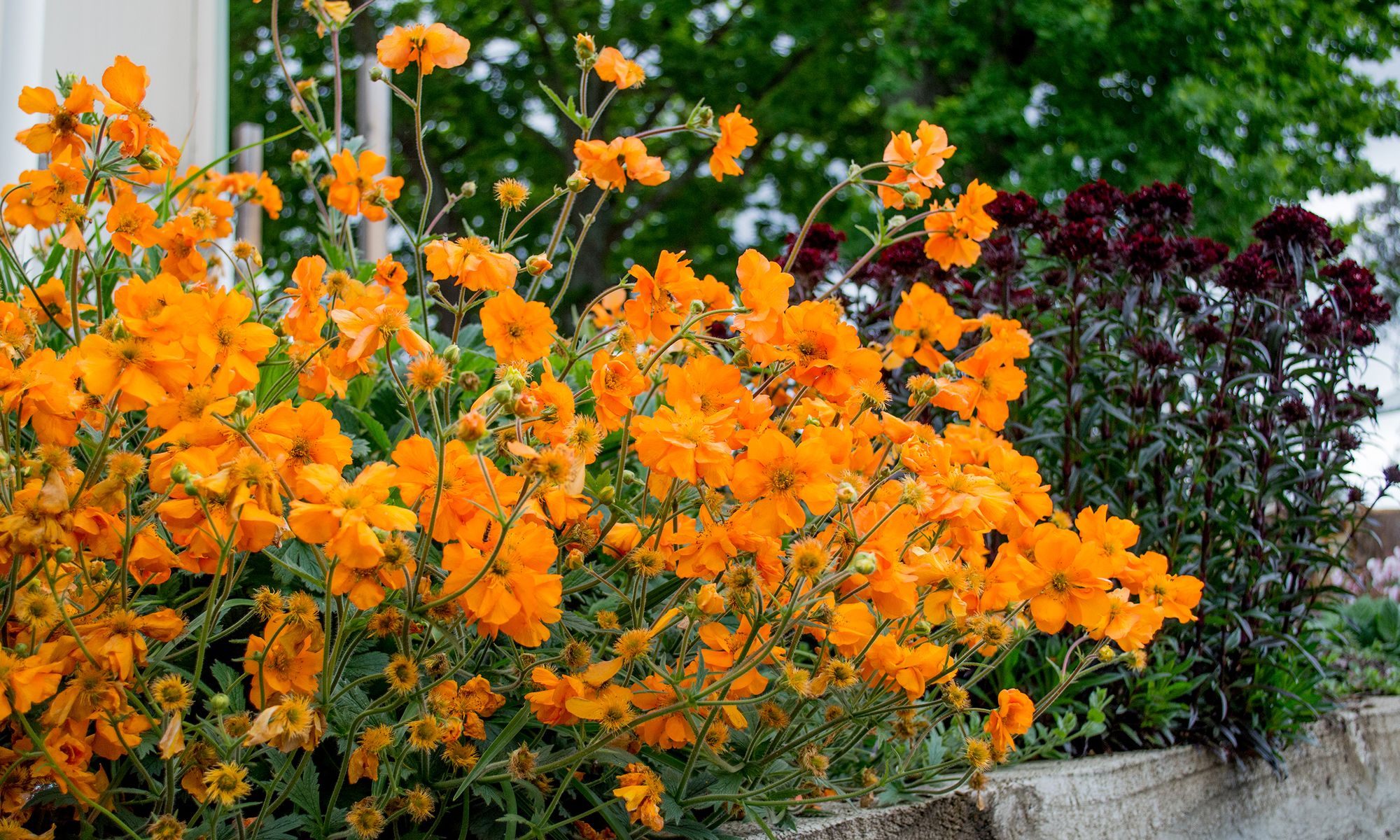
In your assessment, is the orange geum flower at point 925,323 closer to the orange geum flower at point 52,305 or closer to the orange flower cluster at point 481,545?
the orange flower cluster at point 481,545

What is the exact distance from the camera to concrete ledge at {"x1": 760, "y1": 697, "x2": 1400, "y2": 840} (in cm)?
178

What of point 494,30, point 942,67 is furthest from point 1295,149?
point 494,30

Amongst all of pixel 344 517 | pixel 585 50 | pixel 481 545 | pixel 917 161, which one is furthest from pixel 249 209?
pixel 344 517

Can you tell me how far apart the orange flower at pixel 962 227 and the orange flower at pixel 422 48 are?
82 cm

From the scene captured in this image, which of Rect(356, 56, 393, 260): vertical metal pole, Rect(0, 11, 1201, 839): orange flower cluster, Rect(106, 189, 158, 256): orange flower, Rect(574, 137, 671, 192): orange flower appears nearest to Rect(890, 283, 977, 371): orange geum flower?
Rect(0, 11, 1201, 839): orange flower cluster

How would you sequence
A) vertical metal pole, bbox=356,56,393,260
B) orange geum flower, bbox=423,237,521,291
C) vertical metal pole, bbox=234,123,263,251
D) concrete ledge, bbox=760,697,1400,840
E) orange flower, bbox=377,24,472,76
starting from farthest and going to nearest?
vertical metal pole, bbox=356,56,393,260 < vertical metal pole, bbox=234,123,263,251 < concrete ledge, bbox=760,697,1400,840 < orange flower, bbox=377,24,472,76 < orange geum flower, bbox=423,237,521,291

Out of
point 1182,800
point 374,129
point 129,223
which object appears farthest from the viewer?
point 374,129

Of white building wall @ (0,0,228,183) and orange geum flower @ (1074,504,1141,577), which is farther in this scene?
white building wall @ (0,0,228,183)

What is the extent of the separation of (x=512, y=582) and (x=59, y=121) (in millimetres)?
1000

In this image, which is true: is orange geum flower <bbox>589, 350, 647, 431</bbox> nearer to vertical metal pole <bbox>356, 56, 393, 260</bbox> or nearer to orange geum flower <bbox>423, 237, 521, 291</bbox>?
orange geum flower <bbox>423, 237, 521, 291</bbox>

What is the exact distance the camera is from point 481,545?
1125 millimetres

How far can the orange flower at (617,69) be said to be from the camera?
5.37 feet

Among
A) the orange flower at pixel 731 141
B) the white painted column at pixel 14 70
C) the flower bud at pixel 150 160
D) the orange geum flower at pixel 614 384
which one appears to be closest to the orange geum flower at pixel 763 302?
the orange geum flower at pixel 614 384

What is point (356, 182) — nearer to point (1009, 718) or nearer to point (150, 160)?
point (150, 160)
